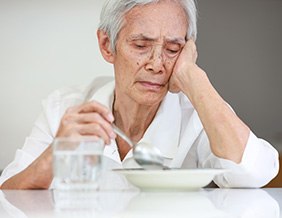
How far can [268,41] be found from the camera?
151 inches

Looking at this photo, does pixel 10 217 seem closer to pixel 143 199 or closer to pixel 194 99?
pixel 143 199

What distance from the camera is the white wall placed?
3.04 meters

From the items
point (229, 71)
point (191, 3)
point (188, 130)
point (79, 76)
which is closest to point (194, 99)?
point (188, 130)

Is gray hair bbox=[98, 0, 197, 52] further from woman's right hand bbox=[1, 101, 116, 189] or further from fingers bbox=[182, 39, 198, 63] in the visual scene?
woman's right hand bbox=[1, 101, 116, 189]

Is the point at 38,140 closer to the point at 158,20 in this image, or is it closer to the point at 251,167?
the point at 158,20

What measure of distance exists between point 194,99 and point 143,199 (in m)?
0.56

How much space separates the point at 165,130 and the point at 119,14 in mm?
346

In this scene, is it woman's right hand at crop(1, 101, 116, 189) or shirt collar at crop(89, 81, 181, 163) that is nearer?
woman's right hand at crop(1, 101, 116, 189)

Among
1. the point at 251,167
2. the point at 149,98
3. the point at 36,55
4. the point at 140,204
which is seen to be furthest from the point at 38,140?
the point at 36,55

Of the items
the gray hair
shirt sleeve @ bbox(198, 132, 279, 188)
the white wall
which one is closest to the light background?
the white wall

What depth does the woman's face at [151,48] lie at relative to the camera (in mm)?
1766

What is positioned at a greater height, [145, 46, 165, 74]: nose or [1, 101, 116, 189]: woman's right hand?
[145, 46, 165, 74]: nose

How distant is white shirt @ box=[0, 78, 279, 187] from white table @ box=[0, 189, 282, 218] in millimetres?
239

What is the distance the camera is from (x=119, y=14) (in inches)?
72.1
